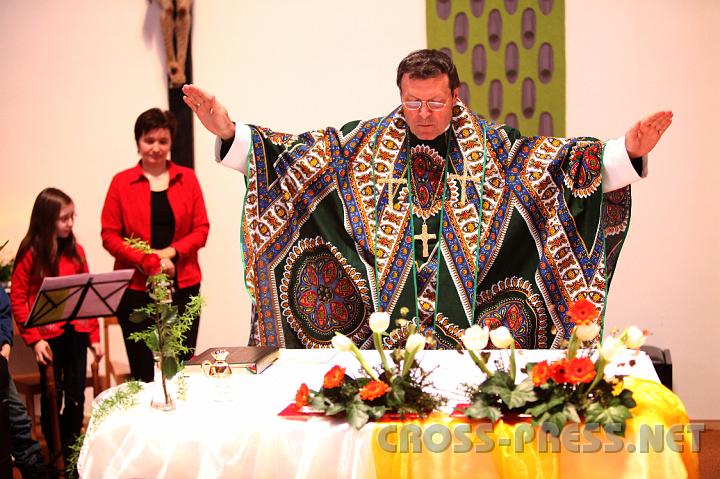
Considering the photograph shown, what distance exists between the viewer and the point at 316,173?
362 centimetres

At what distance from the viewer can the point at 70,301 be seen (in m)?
4.23

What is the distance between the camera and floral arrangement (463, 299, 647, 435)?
216cm

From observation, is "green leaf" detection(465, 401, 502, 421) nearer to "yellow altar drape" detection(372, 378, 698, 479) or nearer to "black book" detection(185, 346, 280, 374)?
"yellow altar drape" detection(372, 378, 698, 479)

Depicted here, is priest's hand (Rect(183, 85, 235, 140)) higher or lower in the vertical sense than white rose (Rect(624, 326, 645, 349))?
higher

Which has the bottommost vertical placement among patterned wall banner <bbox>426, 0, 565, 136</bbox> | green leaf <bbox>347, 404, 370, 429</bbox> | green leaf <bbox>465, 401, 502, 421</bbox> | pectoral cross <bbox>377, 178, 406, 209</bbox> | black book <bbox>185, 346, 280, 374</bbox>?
green leaf <bbox>347, 404, 370, 429</bbox>

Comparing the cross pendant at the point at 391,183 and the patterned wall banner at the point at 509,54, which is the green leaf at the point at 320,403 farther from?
the patterned wall banner at the point at 509,54

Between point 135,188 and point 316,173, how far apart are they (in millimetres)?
1814

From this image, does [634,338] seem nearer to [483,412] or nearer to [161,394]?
[483,412]

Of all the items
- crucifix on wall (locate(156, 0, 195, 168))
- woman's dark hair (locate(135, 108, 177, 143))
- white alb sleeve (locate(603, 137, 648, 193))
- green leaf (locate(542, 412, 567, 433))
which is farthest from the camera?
crucifix on wall (locate(156, 0, 195, 168))

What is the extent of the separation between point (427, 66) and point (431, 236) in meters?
0.65

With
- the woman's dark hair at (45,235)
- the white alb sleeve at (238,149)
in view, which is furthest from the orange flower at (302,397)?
the woman's dark hair at (45,235)

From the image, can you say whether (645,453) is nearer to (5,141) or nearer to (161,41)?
(161,41)

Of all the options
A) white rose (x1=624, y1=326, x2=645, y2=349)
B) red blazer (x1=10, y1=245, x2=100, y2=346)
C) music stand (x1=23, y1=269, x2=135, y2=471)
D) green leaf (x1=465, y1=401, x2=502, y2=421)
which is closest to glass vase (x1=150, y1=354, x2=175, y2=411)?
green leaf (x1=465, y1=401, x2=502, y2=421)

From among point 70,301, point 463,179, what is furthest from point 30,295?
point 463,179
